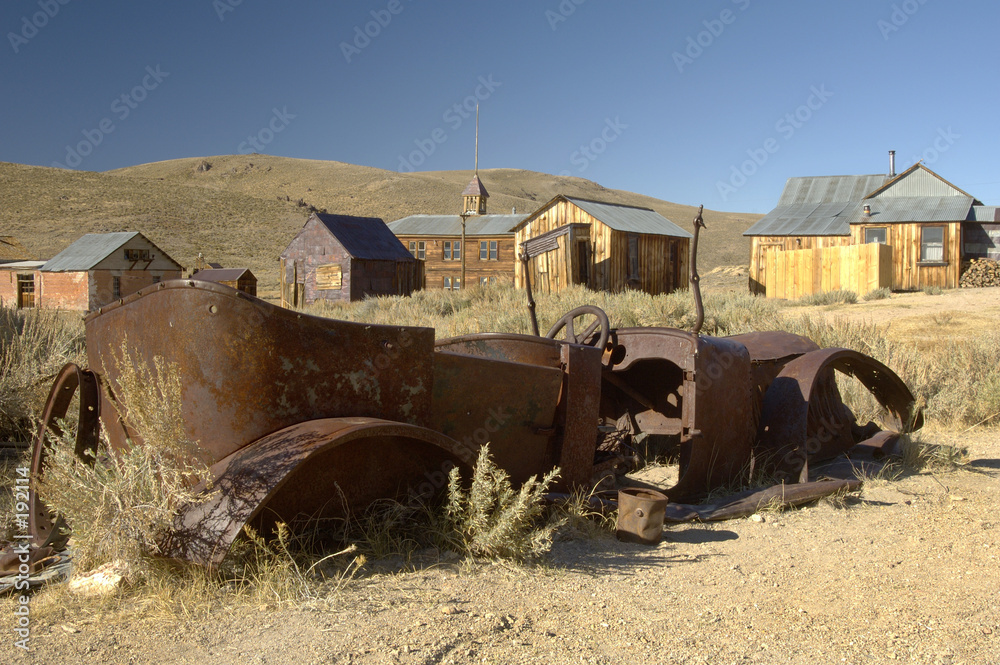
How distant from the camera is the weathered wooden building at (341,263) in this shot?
3219cm

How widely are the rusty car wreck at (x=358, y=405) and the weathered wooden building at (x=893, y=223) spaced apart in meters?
25.9

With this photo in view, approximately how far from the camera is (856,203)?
3459 centimetres

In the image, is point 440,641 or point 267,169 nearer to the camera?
point 440,641

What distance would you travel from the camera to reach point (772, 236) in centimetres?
3259

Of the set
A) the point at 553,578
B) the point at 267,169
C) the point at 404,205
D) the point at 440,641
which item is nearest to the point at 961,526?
the point at 553,578

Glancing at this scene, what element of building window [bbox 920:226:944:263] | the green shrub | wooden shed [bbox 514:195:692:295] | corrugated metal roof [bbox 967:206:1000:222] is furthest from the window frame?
the green shrub

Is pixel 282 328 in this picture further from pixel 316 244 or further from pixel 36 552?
pixel 316 244

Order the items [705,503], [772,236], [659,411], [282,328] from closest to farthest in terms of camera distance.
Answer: [282,328]
[705,503]
[659,411]
[772,236]

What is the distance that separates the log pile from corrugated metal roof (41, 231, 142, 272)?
35182mm

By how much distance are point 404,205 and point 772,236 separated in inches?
2543

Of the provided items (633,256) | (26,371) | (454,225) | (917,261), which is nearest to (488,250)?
(454,225)

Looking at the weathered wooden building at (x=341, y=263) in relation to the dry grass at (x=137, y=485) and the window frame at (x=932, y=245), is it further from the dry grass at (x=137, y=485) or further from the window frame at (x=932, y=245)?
the dry grass at (x=137, y=485)

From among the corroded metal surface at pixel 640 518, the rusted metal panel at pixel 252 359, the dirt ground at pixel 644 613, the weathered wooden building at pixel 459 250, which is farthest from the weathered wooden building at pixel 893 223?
the rusted metal panel at pixel 252 359

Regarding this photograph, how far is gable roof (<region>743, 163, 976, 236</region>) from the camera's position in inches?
1183
